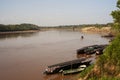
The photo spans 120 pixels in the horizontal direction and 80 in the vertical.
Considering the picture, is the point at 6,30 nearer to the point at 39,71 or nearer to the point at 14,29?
the point at 14,29

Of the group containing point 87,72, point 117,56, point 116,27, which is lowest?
point 87,72

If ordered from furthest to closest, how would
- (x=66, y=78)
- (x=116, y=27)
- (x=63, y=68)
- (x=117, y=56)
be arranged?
(x=63, y=68) → (x=66, y=78) → (x=116, y=27) → (x=117, y=56)

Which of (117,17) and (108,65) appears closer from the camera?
(108,65)

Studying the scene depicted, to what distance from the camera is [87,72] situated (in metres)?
17.5

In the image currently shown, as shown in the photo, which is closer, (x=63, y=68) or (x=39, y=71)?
(x=63, y=68)

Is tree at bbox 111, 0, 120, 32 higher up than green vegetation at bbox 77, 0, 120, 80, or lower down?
higher up

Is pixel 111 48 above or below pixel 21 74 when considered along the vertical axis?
above

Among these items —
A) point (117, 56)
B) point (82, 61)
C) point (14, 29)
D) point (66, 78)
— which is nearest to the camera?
point (117, 56)

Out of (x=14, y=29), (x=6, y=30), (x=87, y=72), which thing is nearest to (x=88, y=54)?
(x=87, y=72)

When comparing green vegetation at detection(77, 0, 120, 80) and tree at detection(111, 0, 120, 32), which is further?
tree at detection(111, 0, 120, 32)

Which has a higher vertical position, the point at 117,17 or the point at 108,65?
the point at 117,17

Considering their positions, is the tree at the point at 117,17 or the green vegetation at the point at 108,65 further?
the tree at the point at 117,17

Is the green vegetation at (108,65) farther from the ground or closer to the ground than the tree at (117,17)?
closer to the ground

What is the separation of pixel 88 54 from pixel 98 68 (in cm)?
2068
